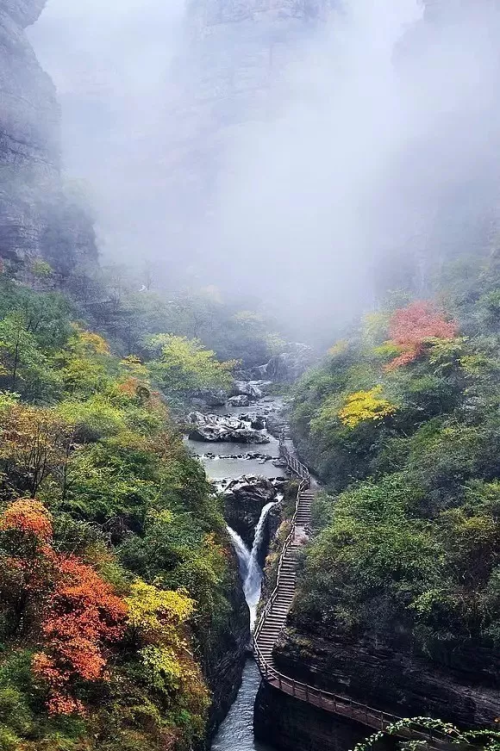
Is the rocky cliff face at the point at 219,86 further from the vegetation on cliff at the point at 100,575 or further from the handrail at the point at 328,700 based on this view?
the handrail at the point at 328,700

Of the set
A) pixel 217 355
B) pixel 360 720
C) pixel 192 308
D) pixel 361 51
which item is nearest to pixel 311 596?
pixel 360 720

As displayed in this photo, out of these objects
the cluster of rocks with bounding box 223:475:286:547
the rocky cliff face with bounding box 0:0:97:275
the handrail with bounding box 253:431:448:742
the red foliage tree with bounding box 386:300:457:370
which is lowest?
the handrail with bounding box 253:431:448:742

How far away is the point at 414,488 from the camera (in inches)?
986

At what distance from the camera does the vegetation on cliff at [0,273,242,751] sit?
43.5 ft

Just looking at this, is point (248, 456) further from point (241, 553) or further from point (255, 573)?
point (255, 573)

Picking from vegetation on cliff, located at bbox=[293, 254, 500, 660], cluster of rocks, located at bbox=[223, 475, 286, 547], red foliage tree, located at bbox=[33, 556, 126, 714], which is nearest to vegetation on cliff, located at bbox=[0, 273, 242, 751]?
red foliage tree, located at bbox=[33, 556, 126, 714]

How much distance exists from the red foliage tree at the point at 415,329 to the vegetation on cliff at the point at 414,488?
0.13 m

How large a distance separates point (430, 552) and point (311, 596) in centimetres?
525

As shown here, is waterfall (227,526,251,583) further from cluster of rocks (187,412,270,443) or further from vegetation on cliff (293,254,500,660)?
cluster of rocks (187,412,270,443)

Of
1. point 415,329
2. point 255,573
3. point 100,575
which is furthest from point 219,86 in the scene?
point 100,575

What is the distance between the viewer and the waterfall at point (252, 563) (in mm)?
30266

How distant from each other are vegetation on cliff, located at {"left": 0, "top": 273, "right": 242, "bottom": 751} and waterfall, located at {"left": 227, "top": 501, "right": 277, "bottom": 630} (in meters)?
6.05

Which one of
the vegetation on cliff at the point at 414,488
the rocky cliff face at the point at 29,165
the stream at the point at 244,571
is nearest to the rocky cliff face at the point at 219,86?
the rocky cliff face at the point at 29,165

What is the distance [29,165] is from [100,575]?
62.1 meters
